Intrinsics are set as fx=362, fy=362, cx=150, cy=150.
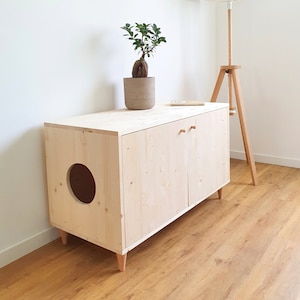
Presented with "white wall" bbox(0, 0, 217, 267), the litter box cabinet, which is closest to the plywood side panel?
the litter box cabinet

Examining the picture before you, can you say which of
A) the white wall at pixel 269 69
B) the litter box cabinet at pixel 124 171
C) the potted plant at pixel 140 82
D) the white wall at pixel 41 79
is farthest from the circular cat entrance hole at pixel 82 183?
the white wall at pixel 269 69

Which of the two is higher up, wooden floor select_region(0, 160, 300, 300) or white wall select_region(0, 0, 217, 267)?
white wall select_region(0, 0, 217, 267)

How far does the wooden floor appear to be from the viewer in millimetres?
1547

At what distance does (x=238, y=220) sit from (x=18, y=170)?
1.32 meters

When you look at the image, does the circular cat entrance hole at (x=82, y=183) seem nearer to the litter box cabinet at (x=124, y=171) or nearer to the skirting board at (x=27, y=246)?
the litter box cabinet at (x=124, y=171)

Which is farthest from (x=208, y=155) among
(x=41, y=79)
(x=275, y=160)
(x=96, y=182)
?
(x=275, y=160)

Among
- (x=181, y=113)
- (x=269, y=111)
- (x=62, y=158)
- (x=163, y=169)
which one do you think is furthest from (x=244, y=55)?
(x=62, y=158)

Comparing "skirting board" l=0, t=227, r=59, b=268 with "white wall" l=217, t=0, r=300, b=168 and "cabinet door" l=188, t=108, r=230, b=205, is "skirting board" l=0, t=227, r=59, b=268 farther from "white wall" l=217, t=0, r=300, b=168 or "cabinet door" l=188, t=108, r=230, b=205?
"white wall" l=217, t=0, r=300, b=168

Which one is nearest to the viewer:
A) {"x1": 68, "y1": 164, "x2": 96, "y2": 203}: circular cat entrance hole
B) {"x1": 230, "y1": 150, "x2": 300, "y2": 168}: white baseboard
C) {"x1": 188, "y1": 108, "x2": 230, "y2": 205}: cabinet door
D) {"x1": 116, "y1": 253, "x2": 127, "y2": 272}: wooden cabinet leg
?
{"x1": 116, "y1": 253, "x2": 127, "y2": 272}: wooden cabinet leg

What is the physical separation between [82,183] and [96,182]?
1.10ft

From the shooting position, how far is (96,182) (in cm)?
167

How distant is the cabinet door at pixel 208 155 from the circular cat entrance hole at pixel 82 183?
573 millimetres

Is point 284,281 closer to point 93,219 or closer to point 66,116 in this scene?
point 93,219

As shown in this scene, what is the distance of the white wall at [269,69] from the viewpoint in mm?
3059
